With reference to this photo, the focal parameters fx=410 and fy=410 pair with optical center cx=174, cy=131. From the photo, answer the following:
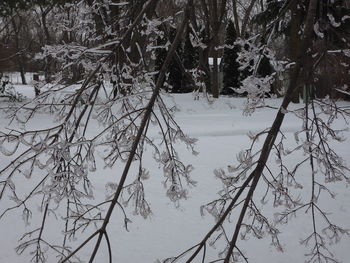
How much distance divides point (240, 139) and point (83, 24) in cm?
565

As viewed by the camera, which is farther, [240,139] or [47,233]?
[240,139]

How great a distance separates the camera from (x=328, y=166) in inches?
99.1

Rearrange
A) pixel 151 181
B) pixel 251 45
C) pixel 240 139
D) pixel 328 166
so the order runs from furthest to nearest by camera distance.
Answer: pixel 240 139 → pixel 151 181 → pixel 251 45 → pixel 328 166

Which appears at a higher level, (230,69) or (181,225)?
(181,225)

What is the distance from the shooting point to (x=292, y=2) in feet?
9.04

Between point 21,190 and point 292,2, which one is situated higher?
point 292,2

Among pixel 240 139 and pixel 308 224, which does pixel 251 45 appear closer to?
pixel 308 224

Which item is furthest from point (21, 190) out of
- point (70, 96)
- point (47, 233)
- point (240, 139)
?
point (240, 139)

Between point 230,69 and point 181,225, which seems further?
point 230,69

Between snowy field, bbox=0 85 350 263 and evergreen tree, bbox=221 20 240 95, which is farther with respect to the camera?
evergreen tree, bbox=221 20 240 95

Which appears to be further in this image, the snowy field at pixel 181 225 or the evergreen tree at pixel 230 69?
the evergreen tree at pixel 230 69

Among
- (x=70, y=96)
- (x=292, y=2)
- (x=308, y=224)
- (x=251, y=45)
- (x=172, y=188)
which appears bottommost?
(x=308, y=224)

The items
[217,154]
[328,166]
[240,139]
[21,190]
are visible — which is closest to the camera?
[328,166]

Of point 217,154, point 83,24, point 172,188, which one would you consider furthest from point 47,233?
point 217,154
